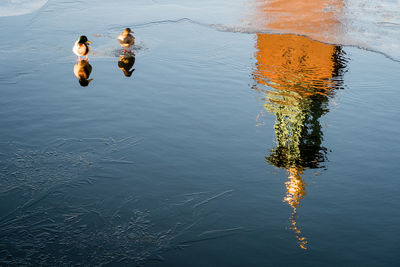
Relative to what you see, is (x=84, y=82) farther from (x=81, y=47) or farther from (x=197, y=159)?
(x=197, y=159)

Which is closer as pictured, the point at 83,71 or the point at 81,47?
the point at 83,71

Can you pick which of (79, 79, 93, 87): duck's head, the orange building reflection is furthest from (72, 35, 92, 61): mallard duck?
the orange building reflection

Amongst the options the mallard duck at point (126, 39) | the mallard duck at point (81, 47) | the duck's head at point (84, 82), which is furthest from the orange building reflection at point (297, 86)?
the mallard duck at point (81, 47)

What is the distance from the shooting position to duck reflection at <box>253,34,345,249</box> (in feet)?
21.9

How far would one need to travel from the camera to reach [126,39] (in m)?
10.6

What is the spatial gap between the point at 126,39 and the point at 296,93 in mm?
4341

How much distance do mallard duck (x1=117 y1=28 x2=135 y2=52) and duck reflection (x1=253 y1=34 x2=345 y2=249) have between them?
3055 mm

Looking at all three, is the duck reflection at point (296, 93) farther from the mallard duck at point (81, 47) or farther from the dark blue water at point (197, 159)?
the mallard duck at point (81, 47)

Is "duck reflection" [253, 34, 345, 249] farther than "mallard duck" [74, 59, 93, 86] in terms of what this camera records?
No

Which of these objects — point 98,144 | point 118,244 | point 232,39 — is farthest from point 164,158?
point 232,39

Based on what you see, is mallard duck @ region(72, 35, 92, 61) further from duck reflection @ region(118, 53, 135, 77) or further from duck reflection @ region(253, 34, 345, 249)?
duck reflection @ region(253, 34, 345, 249)

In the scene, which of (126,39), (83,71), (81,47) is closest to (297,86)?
(126,39)

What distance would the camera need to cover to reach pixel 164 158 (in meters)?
6.66

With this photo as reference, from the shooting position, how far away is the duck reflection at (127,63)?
9.79 metres
